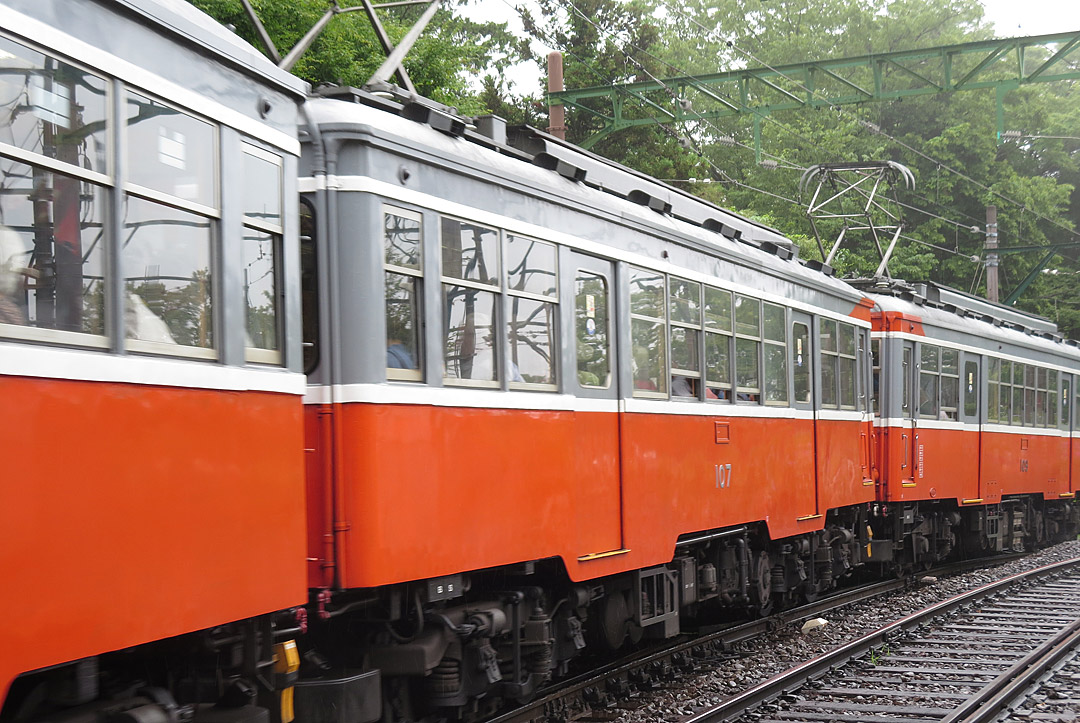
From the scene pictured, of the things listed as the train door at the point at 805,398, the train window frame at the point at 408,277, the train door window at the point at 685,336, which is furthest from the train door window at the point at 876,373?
the train window frame at the point at 408,277

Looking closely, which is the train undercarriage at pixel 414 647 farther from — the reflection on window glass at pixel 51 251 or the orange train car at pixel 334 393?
the reflection on window glass at pixel 51 251

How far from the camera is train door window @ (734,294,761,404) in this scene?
9766 mm

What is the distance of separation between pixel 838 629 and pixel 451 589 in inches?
246

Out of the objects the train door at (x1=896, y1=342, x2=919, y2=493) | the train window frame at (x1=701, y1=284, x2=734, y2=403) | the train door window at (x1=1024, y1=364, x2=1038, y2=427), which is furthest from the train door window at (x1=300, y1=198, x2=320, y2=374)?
the train door window at (x1=1024, y1=364, x2=1038, y2=427)

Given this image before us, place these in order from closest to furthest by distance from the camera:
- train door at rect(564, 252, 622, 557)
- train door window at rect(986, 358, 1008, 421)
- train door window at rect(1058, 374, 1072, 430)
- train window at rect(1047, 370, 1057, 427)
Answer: train door at rect(564, 252, 622, 557)
train door window at rect(986, 358, 1008, 421)
train window at rect(1047, 370, 1057, 427)
train door window at rect(1058, 374, 1072, 430)

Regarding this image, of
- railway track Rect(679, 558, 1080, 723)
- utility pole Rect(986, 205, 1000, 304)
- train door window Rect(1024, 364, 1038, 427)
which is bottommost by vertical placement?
railway track Rect(679, 558, 1080, 723)

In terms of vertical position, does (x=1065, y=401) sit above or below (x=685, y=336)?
below

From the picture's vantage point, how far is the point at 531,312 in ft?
22.4

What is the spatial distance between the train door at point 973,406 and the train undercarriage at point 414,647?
5.46m

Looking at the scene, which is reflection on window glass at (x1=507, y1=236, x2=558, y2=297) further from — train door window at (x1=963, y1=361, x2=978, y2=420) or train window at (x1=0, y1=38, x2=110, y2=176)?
train door window at (x1=963, y1=361, x2=978, y2=420)

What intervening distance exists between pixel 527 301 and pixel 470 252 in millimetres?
639

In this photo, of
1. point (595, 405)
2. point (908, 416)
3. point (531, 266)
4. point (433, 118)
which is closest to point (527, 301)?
point (531, 266)

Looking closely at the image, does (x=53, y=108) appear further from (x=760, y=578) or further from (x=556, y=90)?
(x=556, y=90)

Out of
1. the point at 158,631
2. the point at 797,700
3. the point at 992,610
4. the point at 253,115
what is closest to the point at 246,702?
the point at 158,631
